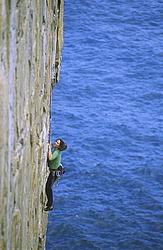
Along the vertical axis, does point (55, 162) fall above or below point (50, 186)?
above

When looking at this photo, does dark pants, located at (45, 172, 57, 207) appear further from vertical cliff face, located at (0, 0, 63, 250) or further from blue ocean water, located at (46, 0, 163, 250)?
blue ocean water, located at (46, 0, 163, 250)

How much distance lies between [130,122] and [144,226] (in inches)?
501

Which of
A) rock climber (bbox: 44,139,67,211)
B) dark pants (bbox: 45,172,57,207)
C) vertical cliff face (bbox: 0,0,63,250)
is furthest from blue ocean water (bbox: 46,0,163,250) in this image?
vertical cliff face (bbox: 0,0,63,250)

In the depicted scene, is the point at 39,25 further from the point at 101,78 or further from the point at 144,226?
the point at 101,78

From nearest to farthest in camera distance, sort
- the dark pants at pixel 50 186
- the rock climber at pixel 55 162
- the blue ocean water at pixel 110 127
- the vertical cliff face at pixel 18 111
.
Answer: the vertical cliff face at pixel 18 111 < the rock climber at pixel 55 162 < the dark pants at pixel 50 186 < the blue ocean water at pixel 110 127

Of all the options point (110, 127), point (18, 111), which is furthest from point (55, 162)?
point (110, 127)

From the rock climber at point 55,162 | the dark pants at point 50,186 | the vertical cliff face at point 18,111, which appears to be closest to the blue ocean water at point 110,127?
the dark pants at point 50,186

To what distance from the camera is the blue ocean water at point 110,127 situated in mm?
31188

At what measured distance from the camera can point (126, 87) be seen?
4791 cm

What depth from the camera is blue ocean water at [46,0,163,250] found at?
31.2 meters

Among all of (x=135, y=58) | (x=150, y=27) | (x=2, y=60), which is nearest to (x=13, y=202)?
(x=2, y=60)

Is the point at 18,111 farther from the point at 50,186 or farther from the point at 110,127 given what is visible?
the point at 110,127

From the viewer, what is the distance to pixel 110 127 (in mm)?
41688

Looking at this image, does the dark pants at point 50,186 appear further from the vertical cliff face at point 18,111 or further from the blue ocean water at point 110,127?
the blue ocean water at point 110,127
